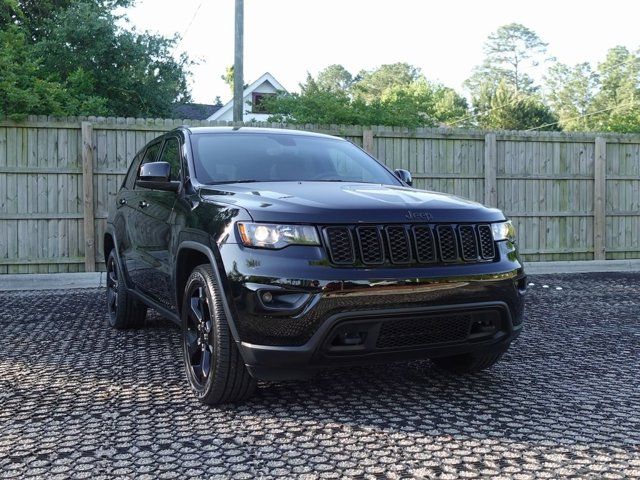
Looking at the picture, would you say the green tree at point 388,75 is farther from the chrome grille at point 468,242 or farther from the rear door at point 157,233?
the chrome grille at point 468,242

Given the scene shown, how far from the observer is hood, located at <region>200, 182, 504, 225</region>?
12.3ft

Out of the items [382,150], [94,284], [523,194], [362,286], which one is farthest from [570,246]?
A: [362,286]

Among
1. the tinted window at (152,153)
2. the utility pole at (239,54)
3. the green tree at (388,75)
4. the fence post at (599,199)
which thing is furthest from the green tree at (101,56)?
the green tree at (388,75)

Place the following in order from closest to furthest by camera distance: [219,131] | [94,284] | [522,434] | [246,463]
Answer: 1. [246,463]
2. [522,434]
3. [219,131]
4. [94,284]

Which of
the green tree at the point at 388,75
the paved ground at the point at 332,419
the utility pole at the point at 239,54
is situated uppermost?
the green tree at the point at 388,75

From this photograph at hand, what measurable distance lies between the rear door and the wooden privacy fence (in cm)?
395

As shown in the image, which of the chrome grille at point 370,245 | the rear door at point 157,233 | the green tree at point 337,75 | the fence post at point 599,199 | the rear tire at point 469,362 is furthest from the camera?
the green tree at point 337,75

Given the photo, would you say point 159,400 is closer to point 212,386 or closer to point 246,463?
point 212,386

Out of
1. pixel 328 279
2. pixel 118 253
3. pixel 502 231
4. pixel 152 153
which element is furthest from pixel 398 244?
pixel 118 253

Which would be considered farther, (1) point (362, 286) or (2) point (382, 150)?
(2) point (382, 150)

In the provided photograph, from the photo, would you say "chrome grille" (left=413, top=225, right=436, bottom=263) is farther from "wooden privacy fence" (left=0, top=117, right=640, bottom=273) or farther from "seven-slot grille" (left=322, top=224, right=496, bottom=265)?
"wooden privacy fence" (left=0, top=117, right=640, bottom=273)

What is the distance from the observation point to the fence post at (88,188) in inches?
414

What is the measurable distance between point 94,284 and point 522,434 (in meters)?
8.26

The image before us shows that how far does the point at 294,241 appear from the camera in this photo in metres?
3.71
